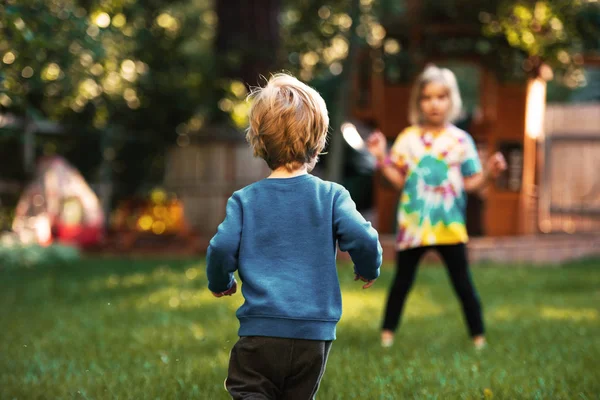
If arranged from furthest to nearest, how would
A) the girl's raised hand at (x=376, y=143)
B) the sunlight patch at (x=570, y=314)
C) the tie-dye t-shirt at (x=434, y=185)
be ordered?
1. the sunlight patch at (x=570, y=314)
2. the tie-dye t-shirt at (x=434, y=185)
3. the girl's raised hand at (x=376, y=143)

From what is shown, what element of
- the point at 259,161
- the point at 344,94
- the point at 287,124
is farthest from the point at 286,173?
the point at 259,161

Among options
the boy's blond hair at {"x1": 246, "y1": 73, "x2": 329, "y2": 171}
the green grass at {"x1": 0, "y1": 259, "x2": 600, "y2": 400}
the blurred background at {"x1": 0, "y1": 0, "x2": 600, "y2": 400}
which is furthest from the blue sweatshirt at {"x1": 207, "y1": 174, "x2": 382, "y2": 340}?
the blurred background at {"x1": 0, "y1": 0, "x2": 600, "y2": 400}

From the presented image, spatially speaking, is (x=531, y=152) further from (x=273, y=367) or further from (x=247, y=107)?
(x=273, y=367)

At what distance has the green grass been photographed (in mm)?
3748

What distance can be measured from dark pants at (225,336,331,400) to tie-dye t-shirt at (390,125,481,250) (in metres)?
2.26

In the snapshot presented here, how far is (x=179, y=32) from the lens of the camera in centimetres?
1252

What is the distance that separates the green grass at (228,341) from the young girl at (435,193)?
33cm

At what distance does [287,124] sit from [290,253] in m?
0.43

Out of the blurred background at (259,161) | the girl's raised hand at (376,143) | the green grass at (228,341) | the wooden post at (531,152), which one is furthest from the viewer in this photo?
the wooden post at (531,152)

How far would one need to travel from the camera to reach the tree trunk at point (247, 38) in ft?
38.8

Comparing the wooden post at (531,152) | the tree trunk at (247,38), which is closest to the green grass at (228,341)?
the wooden post at (531,152)

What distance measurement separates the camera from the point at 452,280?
16.2 ft

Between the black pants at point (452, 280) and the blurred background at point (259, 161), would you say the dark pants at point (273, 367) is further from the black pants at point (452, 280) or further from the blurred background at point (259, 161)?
the blurred background at point (259, 161)

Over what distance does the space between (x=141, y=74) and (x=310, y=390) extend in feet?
34.7
